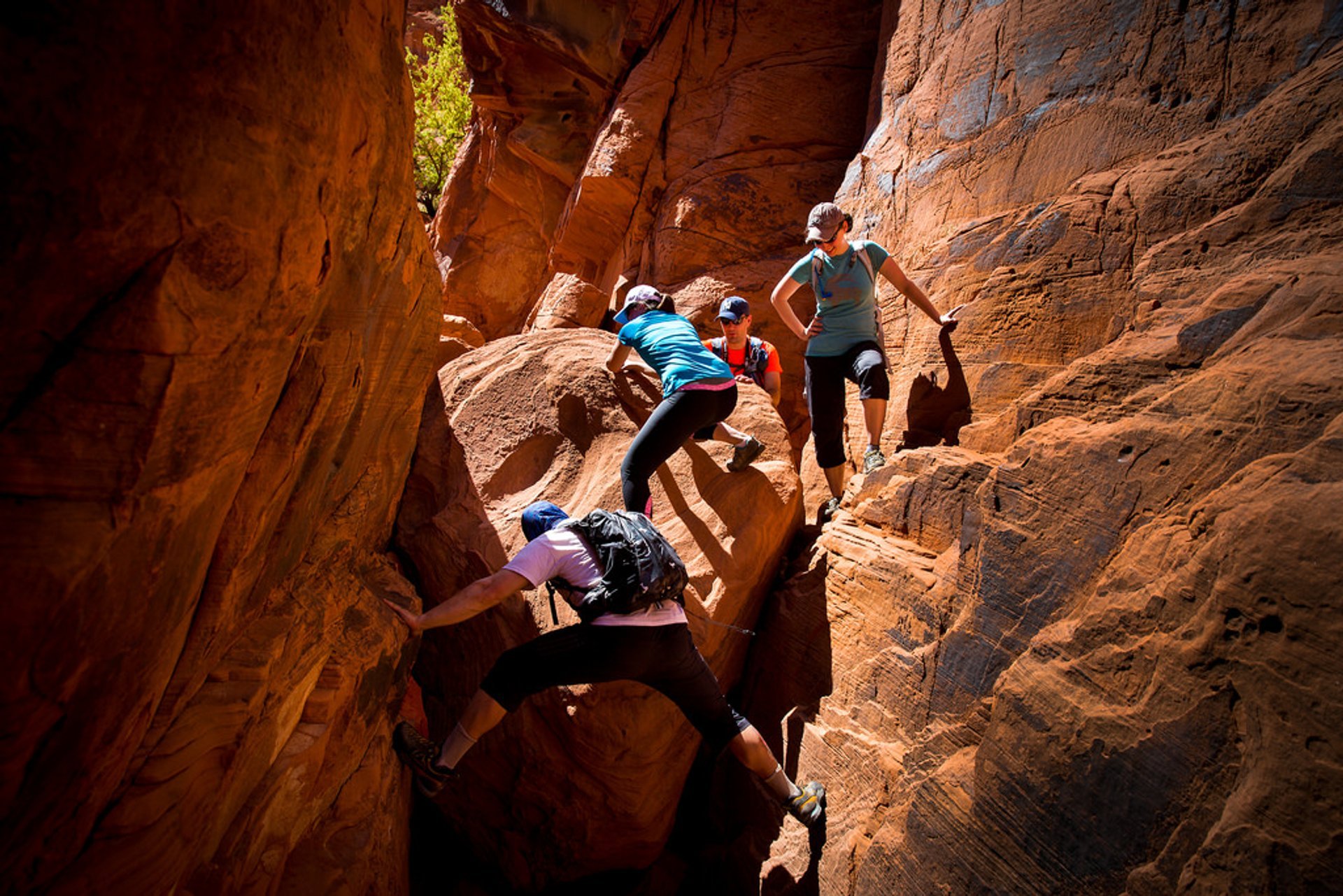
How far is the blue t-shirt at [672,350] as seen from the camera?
12.6 feet

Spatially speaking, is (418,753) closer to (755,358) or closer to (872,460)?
(872,460)

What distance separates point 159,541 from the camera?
5.70 ft

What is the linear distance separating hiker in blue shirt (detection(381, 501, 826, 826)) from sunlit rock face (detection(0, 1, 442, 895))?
2.46 ft

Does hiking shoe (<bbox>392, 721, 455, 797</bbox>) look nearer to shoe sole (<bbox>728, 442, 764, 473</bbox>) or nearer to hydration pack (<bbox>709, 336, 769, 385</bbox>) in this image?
shoe sole (<bbox>728, 442, 764, 473</bbox>)

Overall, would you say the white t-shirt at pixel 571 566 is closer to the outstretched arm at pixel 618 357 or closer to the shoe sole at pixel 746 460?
the shoe sole at pixel 746 460

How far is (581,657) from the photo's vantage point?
2947 mm

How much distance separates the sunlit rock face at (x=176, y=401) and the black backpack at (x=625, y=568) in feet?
4.11

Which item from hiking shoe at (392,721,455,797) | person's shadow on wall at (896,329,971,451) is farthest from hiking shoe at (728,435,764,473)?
hiking shoe at (392,721,455,797)

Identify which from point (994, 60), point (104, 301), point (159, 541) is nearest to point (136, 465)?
point (159, 541)

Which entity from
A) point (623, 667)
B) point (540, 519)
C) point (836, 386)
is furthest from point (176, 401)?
point (836, 386)

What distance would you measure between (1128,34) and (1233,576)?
3.28 m

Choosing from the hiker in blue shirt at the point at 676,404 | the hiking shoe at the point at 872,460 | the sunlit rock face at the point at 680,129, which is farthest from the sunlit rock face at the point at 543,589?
the sunlit rock face at the point at 680,129

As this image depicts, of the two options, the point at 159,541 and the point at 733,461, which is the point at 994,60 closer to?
the point at 733,461

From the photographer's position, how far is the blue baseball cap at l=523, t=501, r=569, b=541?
127 inches
